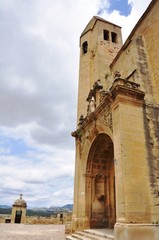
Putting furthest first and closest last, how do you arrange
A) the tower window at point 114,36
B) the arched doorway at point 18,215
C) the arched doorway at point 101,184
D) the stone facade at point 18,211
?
1. the arched doorway at point 18,215
2. the stone facade at point 18,211
3. the tower window at point 114,36
4. the arched doorway at point 101,184

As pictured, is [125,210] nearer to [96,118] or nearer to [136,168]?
[136,168]

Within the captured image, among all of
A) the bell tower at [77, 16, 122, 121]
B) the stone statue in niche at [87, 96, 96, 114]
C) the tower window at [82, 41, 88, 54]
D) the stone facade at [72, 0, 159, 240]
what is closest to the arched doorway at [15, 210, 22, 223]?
the stone facade at [72, 0, 159, 240]

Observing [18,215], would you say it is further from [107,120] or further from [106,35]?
[106,35]

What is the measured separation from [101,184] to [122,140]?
428cm

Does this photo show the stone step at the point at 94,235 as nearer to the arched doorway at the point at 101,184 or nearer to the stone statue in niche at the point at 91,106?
the arched doorway at the point at 101,184

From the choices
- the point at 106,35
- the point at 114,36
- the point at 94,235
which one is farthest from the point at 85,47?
the point at 94,235

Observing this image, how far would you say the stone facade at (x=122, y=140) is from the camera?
5898mm

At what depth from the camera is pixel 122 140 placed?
6.52m

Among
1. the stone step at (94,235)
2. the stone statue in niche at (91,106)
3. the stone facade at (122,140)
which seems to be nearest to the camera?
the stone facade at (122,140)

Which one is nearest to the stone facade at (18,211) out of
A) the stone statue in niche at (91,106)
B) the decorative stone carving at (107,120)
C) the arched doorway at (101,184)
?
the arched doorway at (101,184)

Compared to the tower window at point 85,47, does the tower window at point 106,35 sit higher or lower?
higher

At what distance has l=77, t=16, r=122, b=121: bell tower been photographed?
515 inches

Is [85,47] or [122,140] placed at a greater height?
[85,47]

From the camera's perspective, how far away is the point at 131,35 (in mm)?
11406
